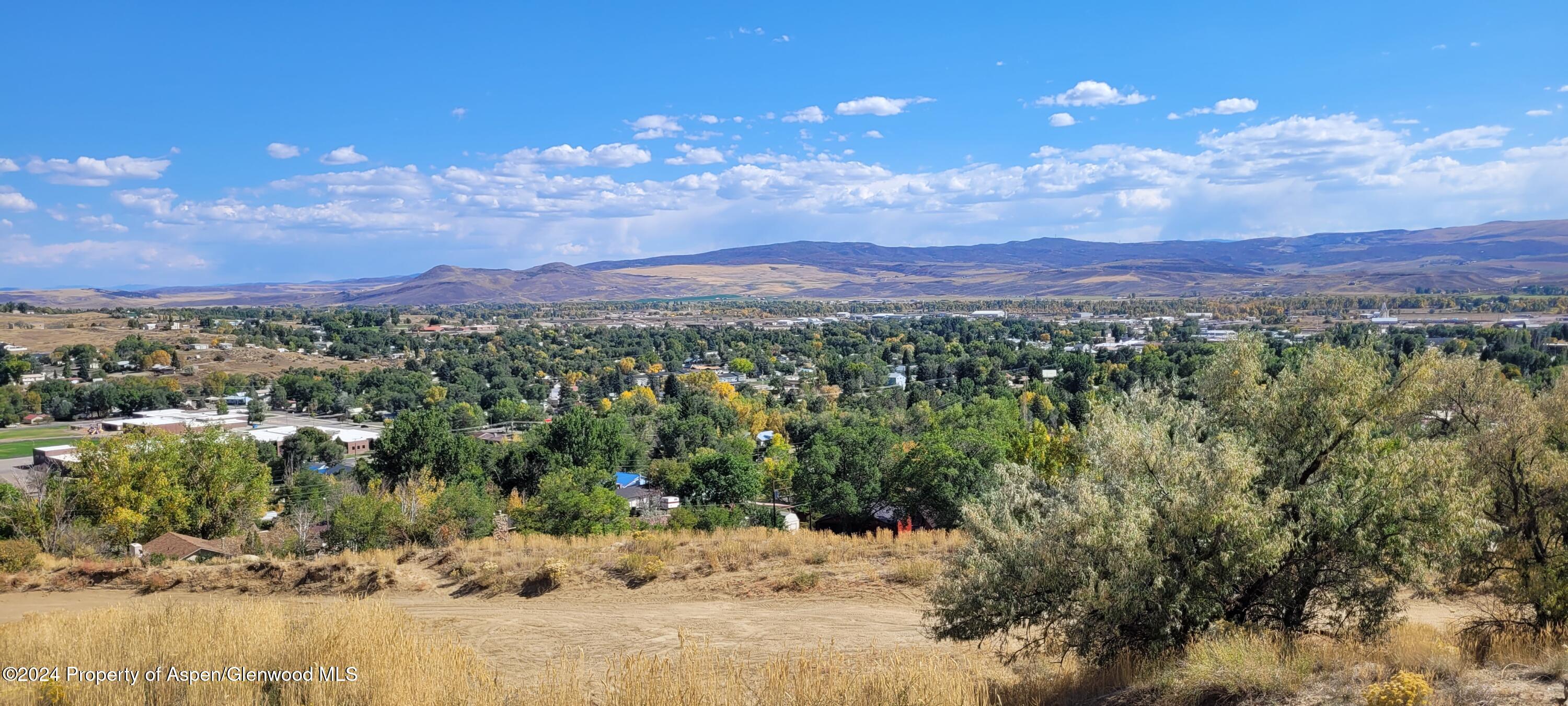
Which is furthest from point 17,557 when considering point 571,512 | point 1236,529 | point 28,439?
point 28,439

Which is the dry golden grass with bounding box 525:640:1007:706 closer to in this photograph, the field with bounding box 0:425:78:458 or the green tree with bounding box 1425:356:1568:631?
the green tree with bounding box 1425:356:1568:631

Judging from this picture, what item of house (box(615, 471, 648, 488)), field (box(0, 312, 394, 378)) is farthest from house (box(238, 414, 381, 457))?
field (box(0, 312, 394, 378))

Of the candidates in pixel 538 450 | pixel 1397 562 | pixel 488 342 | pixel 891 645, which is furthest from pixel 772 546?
pixel 488 342

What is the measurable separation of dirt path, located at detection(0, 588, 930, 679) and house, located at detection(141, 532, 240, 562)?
5.33 m

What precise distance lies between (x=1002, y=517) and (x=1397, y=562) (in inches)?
154

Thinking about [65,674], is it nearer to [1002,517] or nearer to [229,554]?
[1002,517]

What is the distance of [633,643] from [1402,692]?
926cm

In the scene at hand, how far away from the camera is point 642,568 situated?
16312mm

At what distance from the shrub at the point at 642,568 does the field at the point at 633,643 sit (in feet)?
0.28

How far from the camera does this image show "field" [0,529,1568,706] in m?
7.44

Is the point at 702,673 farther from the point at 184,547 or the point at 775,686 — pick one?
the point at 184,547

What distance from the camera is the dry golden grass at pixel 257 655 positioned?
7297 millimetres

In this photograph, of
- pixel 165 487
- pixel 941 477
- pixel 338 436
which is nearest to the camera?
pixel 165 487

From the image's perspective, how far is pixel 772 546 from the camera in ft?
59.7
